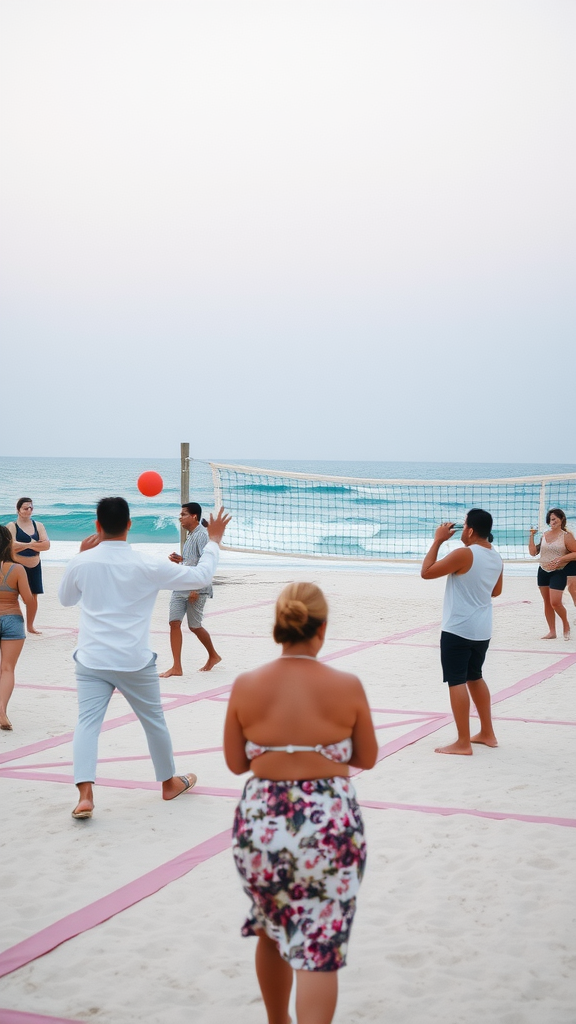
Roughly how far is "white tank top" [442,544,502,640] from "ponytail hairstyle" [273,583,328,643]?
11.2ft

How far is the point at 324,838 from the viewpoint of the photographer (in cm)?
235

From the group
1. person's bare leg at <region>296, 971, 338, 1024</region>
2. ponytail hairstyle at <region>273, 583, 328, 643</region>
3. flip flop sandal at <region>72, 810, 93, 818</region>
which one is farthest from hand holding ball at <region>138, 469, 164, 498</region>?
person's bare leg at <region>296, 971, 338, 1024</region>

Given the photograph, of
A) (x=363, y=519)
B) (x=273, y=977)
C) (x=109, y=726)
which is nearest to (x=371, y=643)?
(x=109, y=726)

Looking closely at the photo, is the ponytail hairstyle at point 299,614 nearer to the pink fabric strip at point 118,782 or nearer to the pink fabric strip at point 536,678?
the pink fabric strip at point 118,782

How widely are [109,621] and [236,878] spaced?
1280 mm

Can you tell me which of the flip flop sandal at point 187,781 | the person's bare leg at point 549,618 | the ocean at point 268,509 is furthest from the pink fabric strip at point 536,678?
the ocean at point 268,509

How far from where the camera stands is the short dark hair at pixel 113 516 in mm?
4492

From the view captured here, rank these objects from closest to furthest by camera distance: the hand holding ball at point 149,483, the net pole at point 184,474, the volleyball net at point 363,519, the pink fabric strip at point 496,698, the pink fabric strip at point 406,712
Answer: the pink fabric strip at point 496,698, the pink fabric strip at point 406,712, the hand holding ball at point 149,483, the net pole at point 184,474, the volleyball net at point 363,519

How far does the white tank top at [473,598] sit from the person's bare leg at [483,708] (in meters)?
0.33

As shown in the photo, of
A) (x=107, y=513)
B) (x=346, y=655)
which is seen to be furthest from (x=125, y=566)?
(x=346, y=655)

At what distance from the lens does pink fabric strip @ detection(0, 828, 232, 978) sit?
333cm

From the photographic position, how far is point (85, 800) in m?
4.66

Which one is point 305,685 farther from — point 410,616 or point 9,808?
point 410,616

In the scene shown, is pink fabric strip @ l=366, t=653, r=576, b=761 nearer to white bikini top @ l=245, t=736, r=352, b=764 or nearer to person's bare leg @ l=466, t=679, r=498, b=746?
person's bare leg @ l=466, t=679, r=498, b=746
